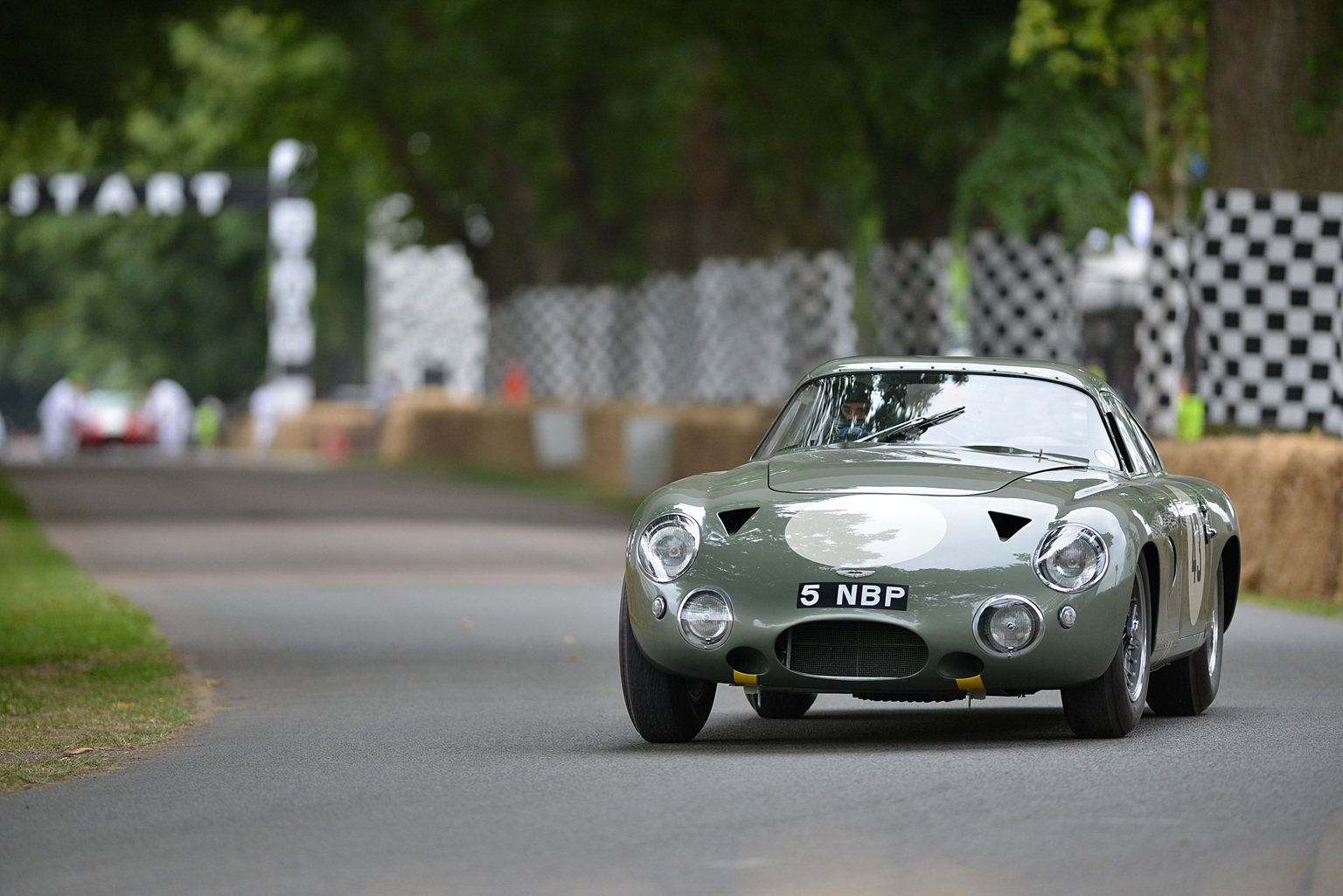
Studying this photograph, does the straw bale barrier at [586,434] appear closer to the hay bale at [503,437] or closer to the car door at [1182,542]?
the hay bale at [503,437]

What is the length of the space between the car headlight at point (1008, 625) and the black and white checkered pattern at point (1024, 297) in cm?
1807

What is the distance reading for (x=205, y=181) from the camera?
5525cm

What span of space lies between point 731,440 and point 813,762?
18124 millimetres

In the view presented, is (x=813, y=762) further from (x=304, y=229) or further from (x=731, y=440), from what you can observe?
(x=304, y=229)

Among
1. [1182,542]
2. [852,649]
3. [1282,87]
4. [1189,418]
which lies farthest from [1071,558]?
[1189,418]

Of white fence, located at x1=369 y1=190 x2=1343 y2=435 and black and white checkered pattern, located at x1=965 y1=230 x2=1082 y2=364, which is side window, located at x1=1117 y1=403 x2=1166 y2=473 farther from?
black and white checkered pattern, located at x1=965 y1=230 x2=1082 y2=364

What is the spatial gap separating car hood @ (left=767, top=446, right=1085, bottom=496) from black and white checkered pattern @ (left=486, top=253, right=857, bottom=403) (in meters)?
20.6

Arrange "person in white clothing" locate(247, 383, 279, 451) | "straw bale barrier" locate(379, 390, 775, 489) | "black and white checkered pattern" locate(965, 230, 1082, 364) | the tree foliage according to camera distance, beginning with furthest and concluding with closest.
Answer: "person in white clothing" locate(247, 383, 279, 451)
"straw bale barrier" locate(379, 390, 775, 489)
"black and white checkered pattern" locate(965, 230, 1082, 364)
the tree foliage

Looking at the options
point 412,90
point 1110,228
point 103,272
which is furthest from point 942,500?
point 103,272

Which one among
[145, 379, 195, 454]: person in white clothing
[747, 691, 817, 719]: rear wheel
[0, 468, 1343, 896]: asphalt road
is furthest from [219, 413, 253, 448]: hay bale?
[747, 691, 817, 719]: rear wheel

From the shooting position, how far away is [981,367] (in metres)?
9.31

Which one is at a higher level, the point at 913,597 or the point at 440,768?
the point at 913,597

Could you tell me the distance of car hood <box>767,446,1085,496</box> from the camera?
812 cm

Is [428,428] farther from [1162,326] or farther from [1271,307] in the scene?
[1271,307]
